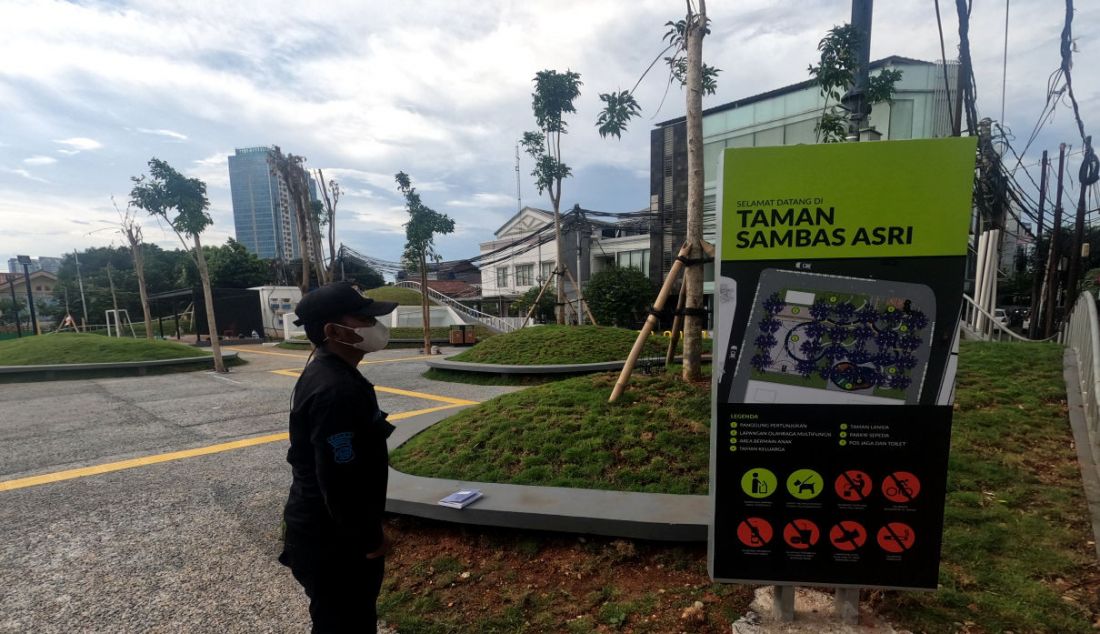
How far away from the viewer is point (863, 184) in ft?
5.89

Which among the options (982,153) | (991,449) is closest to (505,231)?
(982,153)

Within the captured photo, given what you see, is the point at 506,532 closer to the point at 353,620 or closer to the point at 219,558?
the point at 353,620

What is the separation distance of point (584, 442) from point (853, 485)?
2.18m

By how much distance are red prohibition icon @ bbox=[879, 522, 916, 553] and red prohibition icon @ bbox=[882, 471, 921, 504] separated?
12 cm

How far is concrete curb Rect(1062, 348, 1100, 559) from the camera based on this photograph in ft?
9.69

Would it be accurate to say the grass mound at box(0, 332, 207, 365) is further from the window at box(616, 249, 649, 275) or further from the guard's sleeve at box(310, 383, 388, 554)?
the window at box(616, 249, 649, 275)

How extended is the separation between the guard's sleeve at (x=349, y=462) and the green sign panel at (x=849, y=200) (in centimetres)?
155

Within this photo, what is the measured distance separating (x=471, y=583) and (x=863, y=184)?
111 inches

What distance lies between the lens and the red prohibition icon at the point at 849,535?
2016mm

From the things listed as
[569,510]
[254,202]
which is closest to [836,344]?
[569,510]

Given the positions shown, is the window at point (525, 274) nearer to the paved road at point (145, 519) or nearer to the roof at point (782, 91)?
the roof at point (782, 91)

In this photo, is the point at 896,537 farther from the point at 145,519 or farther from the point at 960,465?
the point at 145,519

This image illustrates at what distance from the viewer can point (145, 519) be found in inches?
157

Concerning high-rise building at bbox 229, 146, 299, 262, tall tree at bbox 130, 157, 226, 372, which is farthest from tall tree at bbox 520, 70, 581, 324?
high-rise building at bbox 229, 146, 299, 262
